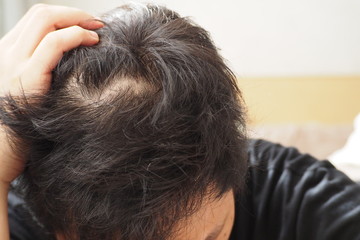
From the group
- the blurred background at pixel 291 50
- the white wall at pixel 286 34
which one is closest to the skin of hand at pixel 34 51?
the blurred background at pixel 291 50

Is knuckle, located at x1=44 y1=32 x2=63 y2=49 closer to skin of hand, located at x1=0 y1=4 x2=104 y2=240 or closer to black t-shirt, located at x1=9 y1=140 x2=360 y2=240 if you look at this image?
skin of hand, located at x1=0 y1=4 x2=104 y2=240

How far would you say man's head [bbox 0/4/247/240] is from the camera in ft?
1.66

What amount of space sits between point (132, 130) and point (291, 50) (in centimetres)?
151

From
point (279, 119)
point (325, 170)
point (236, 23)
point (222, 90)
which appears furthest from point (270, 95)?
point (222, 90)

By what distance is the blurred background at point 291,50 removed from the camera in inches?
68.8

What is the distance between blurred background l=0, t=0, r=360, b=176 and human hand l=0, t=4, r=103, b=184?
1.07 m

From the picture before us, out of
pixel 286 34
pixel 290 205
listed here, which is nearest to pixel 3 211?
pixel 290 205

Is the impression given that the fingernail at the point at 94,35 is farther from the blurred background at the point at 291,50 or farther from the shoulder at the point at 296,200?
the blurred background at the point at 291,50

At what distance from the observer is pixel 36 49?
583 mm

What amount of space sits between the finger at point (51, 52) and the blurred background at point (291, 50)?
3.73 feet

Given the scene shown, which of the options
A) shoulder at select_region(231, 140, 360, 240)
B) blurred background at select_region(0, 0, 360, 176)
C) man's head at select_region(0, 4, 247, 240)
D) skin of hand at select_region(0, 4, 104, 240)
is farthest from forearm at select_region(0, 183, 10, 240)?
blurred background at select_region(0, 0, 360, 176)

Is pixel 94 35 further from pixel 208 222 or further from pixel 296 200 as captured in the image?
pixel 296 200

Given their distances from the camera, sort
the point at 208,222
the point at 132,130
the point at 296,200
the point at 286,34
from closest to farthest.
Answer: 1. the point at 132,130
2. the point at 208,222
3. the point at 296,200
4. the point at 286,34

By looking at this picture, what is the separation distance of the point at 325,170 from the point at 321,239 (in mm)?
126
